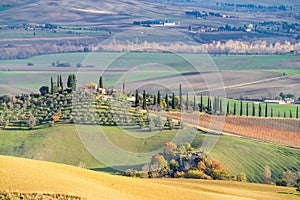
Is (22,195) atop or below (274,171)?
atop

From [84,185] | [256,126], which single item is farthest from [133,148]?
[84,185]

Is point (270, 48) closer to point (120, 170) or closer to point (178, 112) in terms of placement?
point (178, 112)

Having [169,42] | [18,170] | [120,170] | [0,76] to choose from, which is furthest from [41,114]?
[169,42]

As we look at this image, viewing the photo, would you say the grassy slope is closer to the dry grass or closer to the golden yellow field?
the dry grass

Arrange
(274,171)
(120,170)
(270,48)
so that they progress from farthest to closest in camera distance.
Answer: (270,48), (274,171), (120,170)

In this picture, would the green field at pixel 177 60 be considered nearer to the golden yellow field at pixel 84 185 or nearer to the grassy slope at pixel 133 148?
the grassy slope at pixel 133 148

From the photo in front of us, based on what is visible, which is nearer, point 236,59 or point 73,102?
point 73,102
